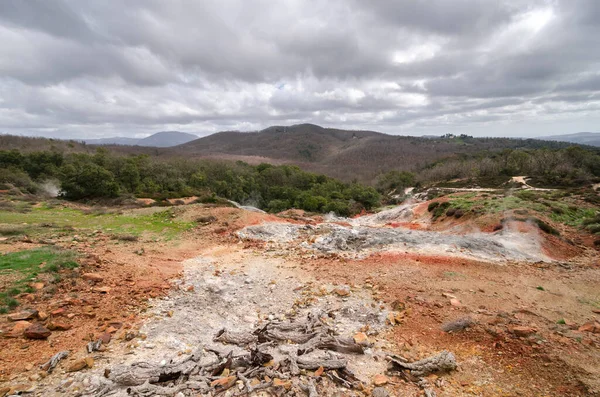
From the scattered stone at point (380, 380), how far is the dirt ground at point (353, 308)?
1.4 inches

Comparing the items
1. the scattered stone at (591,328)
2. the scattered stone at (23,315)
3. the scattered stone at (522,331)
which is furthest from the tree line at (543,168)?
the scattered stone at (23,315)

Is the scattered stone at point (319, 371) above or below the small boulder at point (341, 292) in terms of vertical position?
above

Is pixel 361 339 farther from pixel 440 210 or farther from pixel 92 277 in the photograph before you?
pixel 440 210

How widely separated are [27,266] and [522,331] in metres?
12.5

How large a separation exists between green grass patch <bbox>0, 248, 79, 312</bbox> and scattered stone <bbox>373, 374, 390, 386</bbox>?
7572mm

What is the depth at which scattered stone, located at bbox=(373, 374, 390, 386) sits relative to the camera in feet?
16.1

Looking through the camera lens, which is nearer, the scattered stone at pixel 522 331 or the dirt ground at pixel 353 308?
the dirt ground at pixel 353 308

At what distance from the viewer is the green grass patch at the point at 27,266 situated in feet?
21.1

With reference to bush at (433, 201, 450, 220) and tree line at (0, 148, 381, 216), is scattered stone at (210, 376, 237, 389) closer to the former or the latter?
bush at (433, 201, 450, 220)

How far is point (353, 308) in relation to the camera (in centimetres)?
807

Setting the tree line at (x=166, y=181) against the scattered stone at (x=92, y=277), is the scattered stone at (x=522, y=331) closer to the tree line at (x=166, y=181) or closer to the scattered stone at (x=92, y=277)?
the scattered stone at (x=92, y=277)

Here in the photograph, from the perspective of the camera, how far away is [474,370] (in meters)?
5.29

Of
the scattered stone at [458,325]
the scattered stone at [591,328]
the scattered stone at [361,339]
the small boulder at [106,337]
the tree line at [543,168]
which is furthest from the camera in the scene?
the tree line at [543,168]

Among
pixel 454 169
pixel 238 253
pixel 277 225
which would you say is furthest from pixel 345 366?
pixel 454 169
